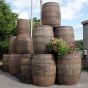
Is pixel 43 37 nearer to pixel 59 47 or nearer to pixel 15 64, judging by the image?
pixel 59 47

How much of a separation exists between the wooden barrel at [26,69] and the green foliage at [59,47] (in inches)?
42.6

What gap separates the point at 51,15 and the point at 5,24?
8791mm

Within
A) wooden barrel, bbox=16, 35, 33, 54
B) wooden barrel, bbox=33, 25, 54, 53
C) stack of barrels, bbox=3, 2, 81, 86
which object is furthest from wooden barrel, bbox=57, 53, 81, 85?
wooden barrel, bbox=16, 35, 33, 54

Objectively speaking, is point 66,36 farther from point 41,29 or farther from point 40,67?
point 40,67

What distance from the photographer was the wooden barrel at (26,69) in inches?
377

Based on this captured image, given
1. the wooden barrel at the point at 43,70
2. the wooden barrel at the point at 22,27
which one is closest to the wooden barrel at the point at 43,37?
the wooden barrel at the point at 43,70

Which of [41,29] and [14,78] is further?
[14,78]

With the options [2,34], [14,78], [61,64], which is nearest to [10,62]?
[14,78]

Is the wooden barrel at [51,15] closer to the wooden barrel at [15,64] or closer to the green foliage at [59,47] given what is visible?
the green foliage at [59,47]

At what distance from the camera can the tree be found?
59.1 feet

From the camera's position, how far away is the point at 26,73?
9664 mm

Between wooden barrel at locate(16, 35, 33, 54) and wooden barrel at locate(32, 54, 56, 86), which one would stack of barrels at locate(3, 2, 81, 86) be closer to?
wooden barrel at locate(32, 54, 56, 86)

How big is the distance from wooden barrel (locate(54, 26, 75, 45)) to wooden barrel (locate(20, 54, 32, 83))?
147 centimetres

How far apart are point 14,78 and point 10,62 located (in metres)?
1.43
